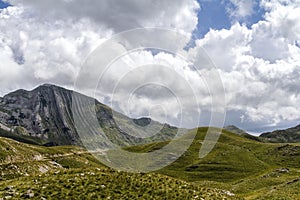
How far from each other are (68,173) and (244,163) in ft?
573

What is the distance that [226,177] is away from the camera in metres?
170

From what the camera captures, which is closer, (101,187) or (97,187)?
(97,187)

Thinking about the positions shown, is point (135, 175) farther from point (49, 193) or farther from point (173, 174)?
point (173, 174)

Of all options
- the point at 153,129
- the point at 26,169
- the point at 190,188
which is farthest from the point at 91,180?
the point at 26,169

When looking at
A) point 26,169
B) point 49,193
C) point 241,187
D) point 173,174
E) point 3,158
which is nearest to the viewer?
point 49,193

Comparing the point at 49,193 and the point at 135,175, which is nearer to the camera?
the point at 49,193

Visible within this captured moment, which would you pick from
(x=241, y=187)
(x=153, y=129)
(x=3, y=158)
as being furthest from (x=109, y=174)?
(x=3, y=158)

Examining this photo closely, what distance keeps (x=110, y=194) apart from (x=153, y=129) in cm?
858

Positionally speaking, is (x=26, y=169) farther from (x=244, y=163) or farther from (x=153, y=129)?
(x=244, y=163)

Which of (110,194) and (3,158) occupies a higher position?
(3,158)

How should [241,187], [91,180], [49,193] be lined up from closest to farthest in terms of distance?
[49,193] → [91,180] → [241,187]

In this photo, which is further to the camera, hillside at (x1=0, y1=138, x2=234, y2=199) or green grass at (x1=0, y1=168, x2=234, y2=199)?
green grass at (x1=0, y1=168, x2=234, y2=199)

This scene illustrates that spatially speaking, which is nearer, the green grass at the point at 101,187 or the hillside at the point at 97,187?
the hillside at the point at 97,187

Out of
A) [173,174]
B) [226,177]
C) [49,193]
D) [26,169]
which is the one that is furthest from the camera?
[173,174]
